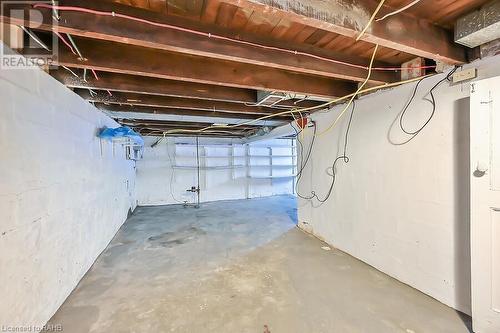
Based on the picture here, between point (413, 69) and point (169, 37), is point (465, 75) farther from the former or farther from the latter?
point (169, 37)

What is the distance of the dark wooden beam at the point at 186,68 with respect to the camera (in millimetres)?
1743

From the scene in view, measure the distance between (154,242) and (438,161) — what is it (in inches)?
145

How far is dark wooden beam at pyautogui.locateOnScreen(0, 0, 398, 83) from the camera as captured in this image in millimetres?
1268

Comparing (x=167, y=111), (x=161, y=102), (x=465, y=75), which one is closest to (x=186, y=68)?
(x=161, y=102)

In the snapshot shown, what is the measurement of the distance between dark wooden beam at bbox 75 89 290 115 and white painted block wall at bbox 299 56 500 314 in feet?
4.50

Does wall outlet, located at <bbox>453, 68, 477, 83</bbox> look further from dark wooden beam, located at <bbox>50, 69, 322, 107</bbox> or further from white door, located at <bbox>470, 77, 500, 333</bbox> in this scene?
dark wooden beam, located at <bbox>50, 69, 322, 107</bbox>

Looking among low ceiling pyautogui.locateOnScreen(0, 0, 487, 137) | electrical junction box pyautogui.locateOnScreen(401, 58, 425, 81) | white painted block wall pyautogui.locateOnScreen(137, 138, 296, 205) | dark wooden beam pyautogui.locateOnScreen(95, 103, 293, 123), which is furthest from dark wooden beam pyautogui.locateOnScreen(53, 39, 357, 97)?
white painted block wall pyautogui.locateOnScreen(137, 138, 296, 205)

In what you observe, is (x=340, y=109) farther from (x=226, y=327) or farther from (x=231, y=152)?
(x=231, y=152)

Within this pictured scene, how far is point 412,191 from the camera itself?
2.19 metres

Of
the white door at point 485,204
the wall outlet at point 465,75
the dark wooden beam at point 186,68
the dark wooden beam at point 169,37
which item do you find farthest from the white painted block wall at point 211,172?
the white door at point 485,204

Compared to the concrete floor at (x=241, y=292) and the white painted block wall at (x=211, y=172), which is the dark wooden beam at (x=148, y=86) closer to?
the concrete floor at (x=241, y=292)

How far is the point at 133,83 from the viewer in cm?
228

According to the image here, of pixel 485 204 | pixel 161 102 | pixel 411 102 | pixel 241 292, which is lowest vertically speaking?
pixel 241 292

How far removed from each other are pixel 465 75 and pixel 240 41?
1.76 meters
